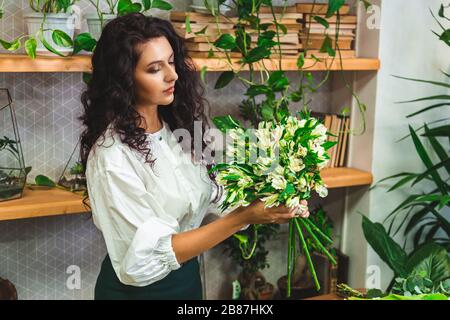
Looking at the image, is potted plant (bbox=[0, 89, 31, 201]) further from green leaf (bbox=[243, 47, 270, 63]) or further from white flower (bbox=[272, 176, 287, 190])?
white flower (bbox=[272, 176, 287, 190])

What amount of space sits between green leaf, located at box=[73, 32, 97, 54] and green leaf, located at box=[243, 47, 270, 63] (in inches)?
21.5

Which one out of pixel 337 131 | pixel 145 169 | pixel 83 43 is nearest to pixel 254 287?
pixel 337 131

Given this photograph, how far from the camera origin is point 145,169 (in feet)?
6.31

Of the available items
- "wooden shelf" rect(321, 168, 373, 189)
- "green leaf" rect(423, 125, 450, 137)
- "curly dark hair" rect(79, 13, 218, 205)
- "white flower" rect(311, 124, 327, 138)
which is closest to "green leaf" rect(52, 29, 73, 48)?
"curly dark hair" rect(79, 13, 218, 205)

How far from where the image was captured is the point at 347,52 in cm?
280

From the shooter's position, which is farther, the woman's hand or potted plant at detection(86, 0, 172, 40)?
potted plant at detection(86, 0, 172, 40)

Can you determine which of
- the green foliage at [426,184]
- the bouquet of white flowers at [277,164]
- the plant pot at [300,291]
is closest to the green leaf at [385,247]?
the green foliage at [426,184]

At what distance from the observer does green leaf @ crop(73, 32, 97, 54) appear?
219 cm

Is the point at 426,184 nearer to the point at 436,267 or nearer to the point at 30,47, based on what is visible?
the point at 436,267

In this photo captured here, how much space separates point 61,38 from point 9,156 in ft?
1.48

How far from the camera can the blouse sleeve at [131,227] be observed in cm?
180

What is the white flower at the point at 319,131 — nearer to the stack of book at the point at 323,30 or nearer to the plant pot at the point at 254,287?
the stack of book at the point at 323,30

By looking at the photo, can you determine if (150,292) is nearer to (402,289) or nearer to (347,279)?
(402,289)
